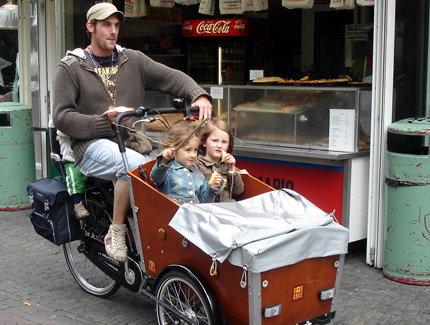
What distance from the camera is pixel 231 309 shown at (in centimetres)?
344

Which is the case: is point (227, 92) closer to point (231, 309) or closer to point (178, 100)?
point (178, 100)

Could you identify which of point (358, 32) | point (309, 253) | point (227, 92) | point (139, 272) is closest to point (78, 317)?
point (139, 272)

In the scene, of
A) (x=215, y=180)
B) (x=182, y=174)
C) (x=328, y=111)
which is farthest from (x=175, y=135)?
(x=328, y=111)

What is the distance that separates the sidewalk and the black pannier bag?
54 cm

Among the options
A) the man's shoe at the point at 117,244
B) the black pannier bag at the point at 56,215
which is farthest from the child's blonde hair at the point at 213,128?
the black pannier bag at the point at 56,215

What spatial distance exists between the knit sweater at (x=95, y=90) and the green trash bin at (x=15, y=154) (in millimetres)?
3450

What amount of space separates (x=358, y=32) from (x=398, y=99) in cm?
418

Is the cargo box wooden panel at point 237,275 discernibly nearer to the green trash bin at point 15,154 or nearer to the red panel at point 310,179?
the red panel at point 310,179

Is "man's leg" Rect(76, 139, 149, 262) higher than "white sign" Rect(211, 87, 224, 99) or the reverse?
the reverse

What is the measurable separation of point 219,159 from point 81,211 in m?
1.18

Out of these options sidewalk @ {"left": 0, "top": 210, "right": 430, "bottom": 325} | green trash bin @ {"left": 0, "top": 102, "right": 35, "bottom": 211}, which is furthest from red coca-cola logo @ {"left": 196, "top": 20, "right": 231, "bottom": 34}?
sidewalk @ {"left": 0, "top": 210, "right": 430, "bottom": 325}

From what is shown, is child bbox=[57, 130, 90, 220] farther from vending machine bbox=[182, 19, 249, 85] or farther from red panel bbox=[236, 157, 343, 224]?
vending machine bbox=[182, 19, 249, 85]

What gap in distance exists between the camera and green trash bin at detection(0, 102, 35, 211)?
7656mm

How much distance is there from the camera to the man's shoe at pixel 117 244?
427 cm
